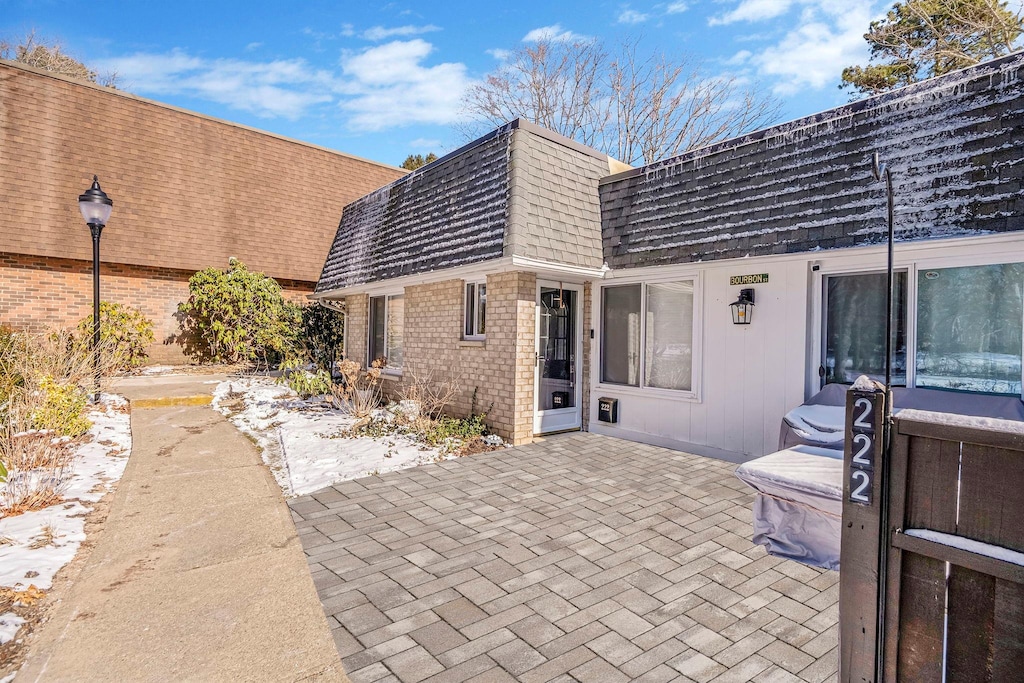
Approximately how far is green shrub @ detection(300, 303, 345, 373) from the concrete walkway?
7.96 m

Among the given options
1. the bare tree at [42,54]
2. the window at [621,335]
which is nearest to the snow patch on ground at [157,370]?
the window at [621,335]

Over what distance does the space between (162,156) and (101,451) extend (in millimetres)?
10998

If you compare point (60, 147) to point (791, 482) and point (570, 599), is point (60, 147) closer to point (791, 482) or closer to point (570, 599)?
point (570, 599)

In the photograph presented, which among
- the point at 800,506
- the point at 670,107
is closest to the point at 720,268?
the point at 800,506

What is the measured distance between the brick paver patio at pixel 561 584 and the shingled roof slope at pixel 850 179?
A: 2.90 meters

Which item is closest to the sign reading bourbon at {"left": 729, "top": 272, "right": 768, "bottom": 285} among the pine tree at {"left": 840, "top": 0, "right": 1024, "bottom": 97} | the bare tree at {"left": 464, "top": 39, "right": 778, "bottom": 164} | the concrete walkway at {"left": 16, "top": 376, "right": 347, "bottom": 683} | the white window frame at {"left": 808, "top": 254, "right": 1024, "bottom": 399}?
the white window frame at {"left": 808, "top": 254, "right": 1024, "bottom": 399}

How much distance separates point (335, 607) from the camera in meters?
3.19

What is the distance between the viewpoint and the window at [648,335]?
277 inches

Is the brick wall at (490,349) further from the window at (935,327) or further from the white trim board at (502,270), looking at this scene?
the window at (935,327)

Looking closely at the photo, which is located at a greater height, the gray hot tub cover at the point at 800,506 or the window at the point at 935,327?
the window at the point at 935,327

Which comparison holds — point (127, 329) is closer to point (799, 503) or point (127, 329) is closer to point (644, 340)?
point (644, 340)

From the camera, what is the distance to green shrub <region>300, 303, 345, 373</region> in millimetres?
13695

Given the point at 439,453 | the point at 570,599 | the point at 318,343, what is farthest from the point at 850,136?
the point at 318,343

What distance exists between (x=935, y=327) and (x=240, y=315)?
14223 mm
